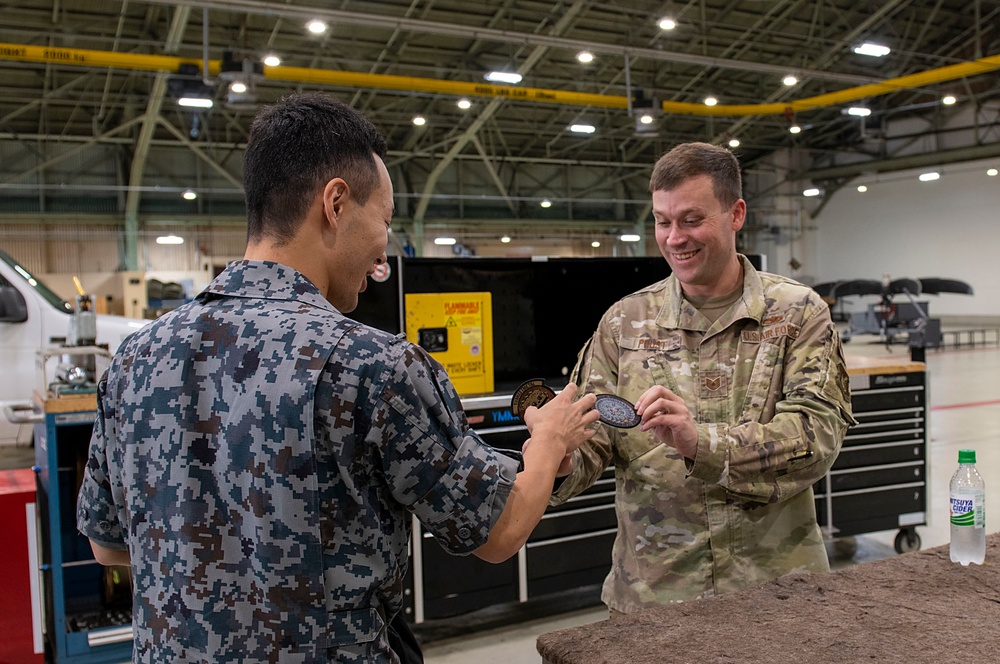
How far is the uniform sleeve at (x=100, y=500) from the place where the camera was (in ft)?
3.61

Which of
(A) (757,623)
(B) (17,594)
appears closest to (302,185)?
(A) (757,623)

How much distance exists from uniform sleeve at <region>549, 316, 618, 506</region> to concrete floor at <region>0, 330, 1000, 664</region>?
6.33 ft

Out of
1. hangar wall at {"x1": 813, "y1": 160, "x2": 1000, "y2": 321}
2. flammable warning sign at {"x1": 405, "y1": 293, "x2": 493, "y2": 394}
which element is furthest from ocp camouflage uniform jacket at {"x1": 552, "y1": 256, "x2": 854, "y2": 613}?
hangar wall at {"x1": 813, "y1": 160, "x2": 1000, "y2": 321}

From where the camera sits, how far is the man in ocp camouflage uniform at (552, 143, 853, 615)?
1.66m

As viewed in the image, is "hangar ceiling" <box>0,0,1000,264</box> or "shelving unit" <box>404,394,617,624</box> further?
"hangar ceiling" <box>0,0,1000,264</box>

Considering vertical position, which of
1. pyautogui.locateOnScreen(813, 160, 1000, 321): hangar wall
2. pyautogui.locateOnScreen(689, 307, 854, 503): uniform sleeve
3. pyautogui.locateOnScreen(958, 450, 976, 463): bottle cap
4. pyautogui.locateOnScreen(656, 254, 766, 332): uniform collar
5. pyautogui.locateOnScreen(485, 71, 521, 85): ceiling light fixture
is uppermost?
pyautogui.locateOnScreen(485, 71, 521, 85): ceiling light fixture

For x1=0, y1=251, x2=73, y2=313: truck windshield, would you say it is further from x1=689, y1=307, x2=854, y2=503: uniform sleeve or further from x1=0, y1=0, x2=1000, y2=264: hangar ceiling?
x1=689, y1=307, x2=854, y2=503: uniform sleeve

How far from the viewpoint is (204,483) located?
0.95 m

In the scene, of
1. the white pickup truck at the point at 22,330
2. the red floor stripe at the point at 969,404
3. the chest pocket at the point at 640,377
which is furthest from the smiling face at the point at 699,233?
the red floor stripe at the point at 969,404

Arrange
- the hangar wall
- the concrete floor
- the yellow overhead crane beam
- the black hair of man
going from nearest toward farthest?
the black hair of man → the concrete floor → the yellow overhead crane beam → the hangar wall

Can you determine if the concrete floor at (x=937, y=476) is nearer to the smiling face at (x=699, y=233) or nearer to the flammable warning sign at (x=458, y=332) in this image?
the flammable warning sign at (x=458, y=332)

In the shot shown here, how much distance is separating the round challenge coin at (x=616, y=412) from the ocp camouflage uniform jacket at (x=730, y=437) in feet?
0.59

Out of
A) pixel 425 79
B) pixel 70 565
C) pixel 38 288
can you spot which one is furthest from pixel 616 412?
pixel 425 79

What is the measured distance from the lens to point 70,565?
3439 mm
